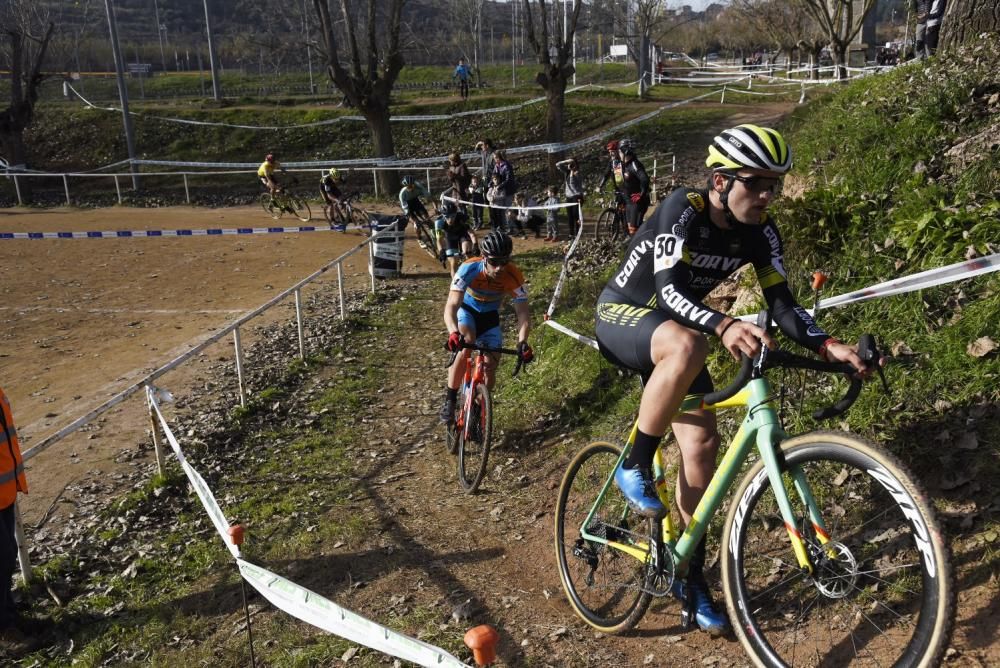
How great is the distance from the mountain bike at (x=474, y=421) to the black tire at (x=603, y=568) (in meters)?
1.85

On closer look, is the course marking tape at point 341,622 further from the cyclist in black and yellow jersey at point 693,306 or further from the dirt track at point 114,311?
the dirt track at point 114,311

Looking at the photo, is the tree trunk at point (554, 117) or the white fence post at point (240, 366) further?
the tree trunk at point (554, 117)

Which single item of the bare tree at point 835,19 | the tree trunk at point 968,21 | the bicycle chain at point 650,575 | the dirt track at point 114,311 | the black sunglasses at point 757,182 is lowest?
the dirt track at point 114,311

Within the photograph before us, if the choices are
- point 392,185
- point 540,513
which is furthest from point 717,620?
point 392,185

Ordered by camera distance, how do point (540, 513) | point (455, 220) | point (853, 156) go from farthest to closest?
point (455, 220), point (853, 156), point (540, 513)

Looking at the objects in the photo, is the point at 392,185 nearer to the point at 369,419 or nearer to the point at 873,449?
the point at 369,419

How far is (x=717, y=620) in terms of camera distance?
12.8 ft

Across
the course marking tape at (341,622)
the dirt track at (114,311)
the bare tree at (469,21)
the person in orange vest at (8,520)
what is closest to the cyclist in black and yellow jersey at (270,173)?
the dirt track at (114,311)

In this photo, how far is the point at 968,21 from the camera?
30.2 ft

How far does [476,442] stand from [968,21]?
804 cm

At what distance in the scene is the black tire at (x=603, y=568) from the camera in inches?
164

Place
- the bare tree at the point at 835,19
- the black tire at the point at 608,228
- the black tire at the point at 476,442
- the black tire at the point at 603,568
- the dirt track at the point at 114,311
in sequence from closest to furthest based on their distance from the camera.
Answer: the black tire at the point at 603,568
the black tire at the point at 476,442
the dirt track at the point at 114,311
the black tire at the point at 608,228
the bare tree at the point at 835,19

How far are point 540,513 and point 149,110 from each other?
1732 inches

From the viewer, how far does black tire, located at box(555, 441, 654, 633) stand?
4168 mm
